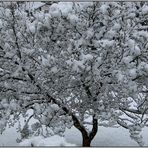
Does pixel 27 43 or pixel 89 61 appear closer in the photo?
pixel 89 61

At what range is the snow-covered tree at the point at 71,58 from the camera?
6273 millimetres

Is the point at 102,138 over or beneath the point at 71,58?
beneath

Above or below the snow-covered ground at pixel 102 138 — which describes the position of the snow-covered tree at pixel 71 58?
above

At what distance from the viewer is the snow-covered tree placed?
6.27m

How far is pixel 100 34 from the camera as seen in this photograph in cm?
648

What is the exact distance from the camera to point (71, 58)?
6250mm

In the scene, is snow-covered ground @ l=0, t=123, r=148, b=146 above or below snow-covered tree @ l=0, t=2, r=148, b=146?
below

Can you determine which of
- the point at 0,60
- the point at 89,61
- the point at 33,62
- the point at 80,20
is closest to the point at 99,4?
the point at 80,20

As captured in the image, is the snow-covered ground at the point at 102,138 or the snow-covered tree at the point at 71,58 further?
the snow-covered ground at the point at 102,138

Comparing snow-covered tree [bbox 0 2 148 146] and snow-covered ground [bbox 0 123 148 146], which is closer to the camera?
snow-covered tree [bbox 0 2 148 146]

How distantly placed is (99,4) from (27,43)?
4.35ft

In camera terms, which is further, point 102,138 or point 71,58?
point 102,138

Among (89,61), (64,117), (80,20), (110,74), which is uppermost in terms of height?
(80,20)

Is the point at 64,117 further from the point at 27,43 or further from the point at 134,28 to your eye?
the point at 134,28
